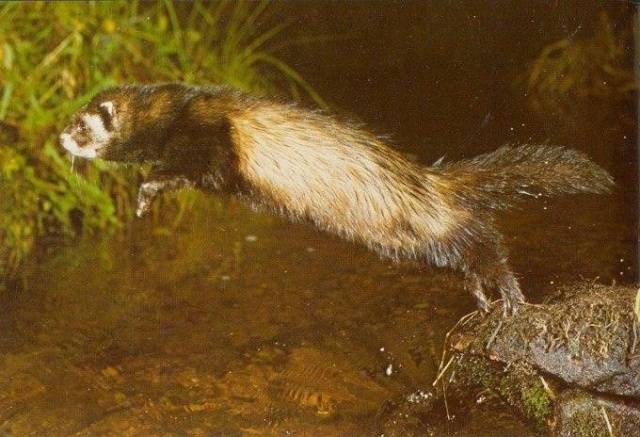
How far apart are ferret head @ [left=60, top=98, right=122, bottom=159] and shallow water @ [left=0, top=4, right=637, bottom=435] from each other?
27 cm

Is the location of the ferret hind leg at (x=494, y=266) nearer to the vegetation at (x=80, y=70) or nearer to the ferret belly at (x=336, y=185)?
the ferret belly at (x=336, y=185)

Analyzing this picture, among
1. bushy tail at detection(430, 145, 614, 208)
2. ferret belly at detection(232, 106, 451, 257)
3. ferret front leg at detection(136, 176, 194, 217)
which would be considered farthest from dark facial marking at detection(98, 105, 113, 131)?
bushy tail at detection(430, 145, 614, 208)

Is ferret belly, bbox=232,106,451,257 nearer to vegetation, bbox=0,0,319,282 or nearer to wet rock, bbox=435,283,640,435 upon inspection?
vegetation, bbox=0,0,319,282

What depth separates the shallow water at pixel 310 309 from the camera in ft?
5.21

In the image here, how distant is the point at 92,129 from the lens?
169 centimetres

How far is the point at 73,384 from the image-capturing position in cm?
161

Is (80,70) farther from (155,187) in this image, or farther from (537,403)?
(537,403)

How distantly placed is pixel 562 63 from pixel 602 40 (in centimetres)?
11

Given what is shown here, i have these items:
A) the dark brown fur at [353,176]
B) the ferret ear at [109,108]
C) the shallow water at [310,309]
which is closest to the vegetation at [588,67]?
the shallow water at [310,309]

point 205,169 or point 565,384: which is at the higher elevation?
point 205,169

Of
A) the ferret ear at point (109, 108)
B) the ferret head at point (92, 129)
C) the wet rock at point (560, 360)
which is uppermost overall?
the ferret ear at point (109, 108)

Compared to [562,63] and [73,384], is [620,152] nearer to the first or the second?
[562,63]

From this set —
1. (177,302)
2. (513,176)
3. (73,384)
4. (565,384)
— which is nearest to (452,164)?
(513,176)

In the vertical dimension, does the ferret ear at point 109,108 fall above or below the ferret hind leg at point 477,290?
above
